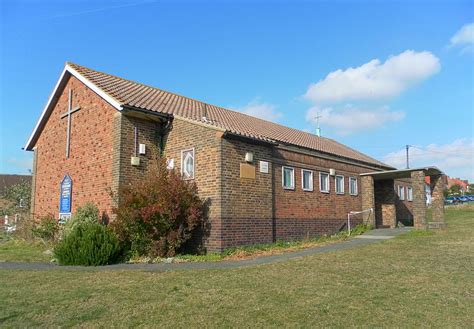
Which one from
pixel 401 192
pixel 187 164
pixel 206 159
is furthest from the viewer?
pixel 401 192

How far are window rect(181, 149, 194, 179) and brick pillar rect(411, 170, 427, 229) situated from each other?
1124cm

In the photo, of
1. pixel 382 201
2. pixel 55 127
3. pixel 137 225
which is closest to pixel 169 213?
pixel 137 225

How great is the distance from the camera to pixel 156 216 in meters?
12.4

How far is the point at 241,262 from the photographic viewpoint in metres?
11.5

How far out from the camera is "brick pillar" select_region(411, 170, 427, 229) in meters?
19.2

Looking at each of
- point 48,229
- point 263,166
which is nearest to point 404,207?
point 263,166

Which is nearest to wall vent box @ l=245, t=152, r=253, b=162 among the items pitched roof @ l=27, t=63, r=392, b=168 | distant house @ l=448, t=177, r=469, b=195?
pitched roof @ l=27, t=63, r=392, b=168

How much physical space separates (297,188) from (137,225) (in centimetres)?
730

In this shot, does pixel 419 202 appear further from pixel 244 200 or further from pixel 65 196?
pixel 65 196

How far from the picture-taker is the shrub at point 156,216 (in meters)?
12.4

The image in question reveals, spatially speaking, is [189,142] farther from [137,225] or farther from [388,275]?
[388,275]

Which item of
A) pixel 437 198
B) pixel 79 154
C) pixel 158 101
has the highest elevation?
pixel 158 101

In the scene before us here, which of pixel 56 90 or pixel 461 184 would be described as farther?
pixel 461 184

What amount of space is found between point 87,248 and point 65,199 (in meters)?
6.33
